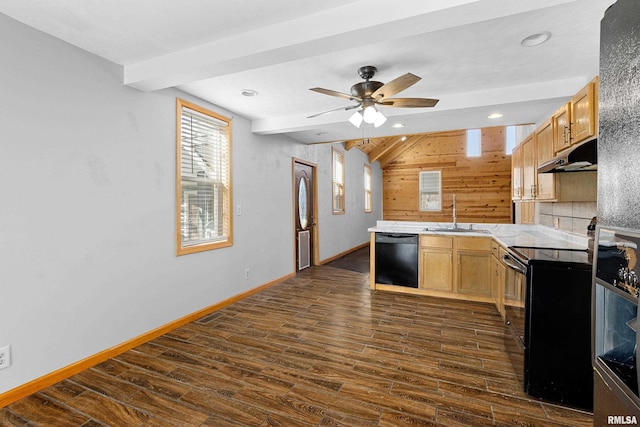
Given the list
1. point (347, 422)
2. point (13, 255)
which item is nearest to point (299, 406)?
point (347, 422)

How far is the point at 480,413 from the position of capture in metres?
1.84

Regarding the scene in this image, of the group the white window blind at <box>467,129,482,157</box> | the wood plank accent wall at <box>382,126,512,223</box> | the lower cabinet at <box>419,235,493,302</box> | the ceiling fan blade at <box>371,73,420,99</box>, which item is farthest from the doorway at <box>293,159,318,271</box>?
the white window blind at <box>467,129,482,157</box>

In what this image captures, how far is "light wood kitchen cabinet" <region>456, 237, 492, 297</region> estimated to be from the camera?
3.86 m

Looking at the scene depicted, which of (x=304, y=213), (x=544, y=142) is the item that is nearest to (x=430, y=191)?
(x=304, y=213)

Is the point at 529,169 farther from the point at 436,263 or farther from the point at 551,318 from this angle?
the point at 551,318

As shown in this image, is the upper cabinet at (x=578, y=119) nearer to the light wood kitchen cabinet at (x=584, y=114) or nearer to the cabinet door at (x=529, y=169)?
the light wood kitchen cabinet at (x=584, y=114)

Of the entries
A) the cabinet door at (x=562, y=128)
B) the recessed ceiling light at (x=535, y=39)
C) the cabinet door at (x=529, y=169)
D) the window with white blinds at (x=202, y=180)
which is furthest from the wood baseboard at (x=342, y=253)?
the recessed ceiling light at (x=535, y=39)

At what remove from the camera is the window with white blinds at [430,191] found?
9422 mm

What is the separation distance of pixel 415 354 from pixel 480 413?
2.45 feet

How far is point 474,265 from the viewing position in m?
3.92

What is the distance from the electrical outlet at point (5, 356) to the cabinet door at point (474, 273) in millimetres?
4339

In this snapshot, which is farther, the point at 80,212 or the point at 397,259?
the point at 397,259

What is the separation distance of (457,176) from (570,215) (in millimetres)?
Answer: 6161

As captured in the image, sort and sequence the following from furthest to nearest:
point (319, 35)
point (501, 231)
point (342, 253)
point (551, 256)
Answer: point (342, 253) < point (501, 231) < point (551, 256) < point (319, 35)
